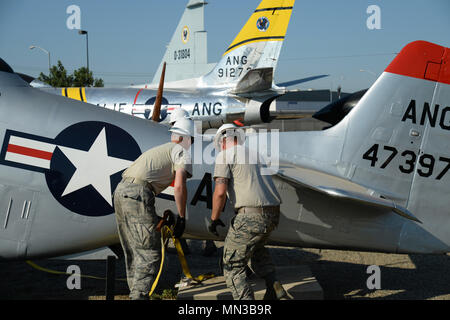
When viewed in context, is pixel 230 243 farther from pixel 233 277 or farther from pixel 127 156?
pixel 127 156

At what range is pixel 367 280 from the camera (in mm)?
5387

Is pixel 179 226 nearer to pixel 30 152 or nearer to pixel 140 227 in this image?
pixel 140 227

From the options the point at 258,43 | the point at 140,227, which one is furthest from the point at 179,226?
the point at 258,43

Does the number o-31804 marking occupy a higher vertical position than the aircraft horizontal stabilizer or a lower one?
lower

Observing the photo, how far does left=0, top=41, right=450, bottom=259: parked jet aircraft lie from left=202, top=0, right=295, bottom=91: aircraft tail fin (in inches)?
490

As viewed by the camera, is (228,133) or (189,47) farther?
(189,47)

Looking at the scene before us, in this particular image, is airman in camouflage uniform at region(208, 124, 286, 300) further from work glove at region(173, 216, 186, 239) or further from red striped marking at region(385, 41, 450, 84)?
red striped marking at region(385, 41, 450, 84)

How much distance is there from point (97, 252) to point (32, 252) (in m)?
0.63

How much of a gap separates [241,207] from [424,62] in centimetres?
254

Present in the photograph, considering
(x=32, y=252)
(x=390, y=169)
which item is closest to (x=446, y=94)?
(x=390, y=169)

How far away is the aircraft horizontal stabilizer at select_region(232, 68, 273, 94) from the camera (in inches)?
593

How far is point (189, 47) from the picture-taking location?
75.8 feet

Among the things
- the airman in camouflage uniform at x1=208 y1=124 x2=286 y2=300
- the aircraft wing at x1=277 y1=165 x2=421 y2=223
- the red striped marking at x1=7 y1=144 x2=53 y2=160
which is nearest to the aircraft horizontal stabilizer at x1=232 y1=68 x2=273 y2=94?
the aircraft wing at x1=277 y1=165 x2=421 y2=223
